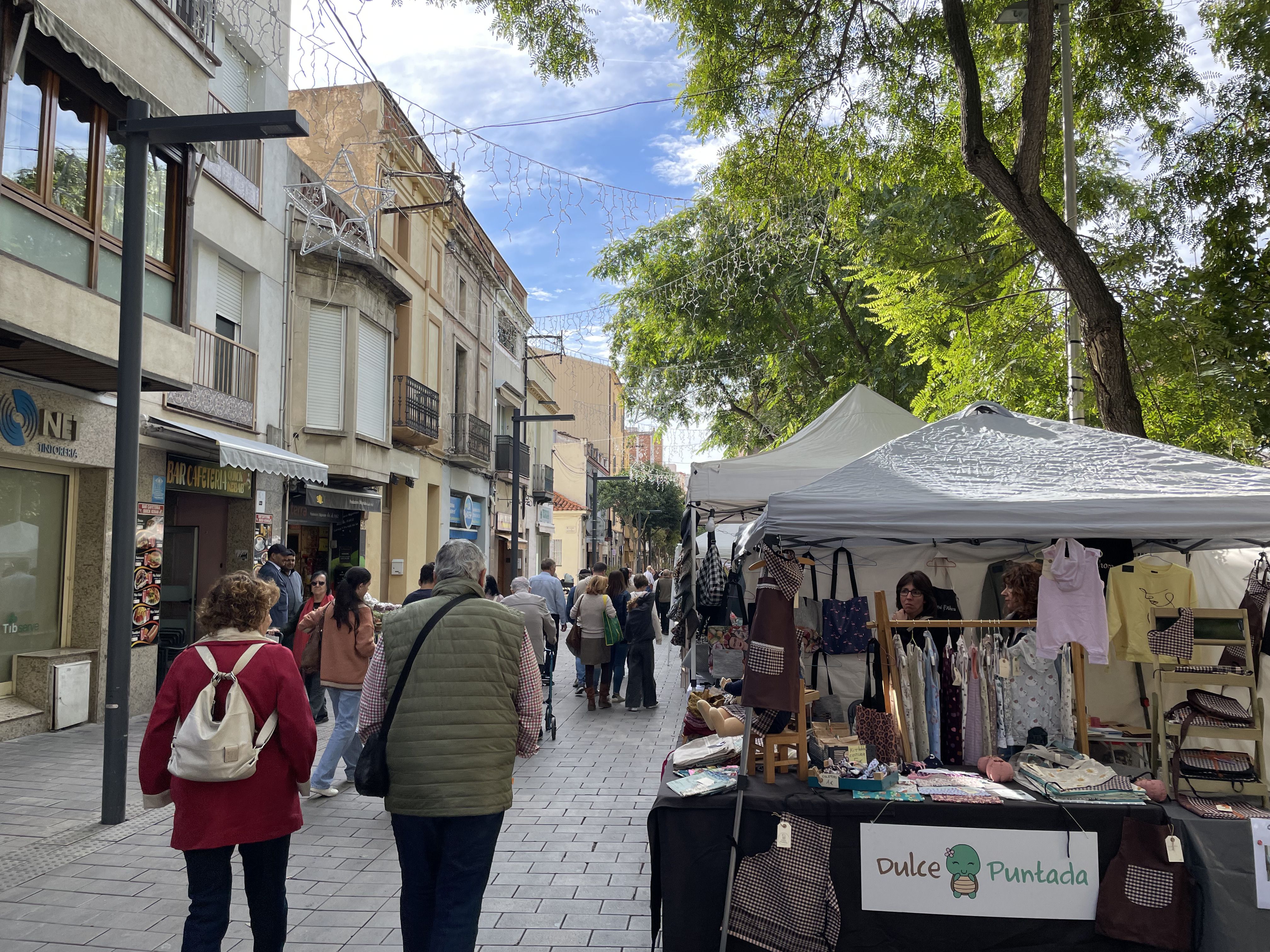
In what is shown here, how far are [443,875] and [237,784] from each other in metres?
0.89

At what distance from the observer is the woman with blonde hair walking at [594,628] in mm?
11805

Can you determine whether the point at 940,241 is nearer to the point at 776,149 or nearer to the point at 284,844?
the point at 776,149

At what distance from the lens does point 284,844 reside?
3.85 metres

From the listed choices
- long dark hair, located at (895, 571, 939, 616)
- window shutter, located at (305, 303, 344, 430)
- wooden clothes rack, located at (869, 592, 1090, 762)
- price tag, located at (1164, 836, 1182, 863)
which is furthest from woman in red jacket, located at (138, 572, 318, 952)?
window shutter, located at (305, 303, 344, 430)

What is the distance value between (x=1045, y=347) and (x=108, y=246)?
1005 centimetres

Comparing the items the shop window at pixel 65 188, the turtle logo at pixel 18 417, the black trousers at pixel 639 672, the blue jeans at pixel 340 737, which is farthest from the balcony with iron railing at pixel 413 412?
the blue jeans at pixel 340 737

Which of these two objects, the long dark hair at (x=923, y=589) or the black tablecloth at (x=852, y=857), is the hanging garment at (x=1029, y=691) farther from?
the long dark hair at (x=923, y=589)

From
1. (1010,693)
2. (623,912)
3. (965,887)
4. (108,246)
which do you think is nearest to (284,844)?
(623,912)

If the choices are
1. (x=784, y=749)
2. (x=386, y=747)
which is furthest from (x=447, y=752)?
(x=784, y=749)

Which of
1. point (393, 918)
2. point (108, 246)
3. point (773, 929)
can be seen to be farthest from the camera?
point (108, 246)

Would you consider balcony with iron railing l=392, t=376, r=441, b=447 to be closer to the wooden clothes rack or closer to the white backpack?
the wooden clothes rack

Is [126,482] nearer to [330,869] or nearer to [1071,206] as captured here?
[330,869]

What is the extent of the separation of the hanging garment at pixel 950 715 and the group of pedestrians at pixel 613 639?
6563mm

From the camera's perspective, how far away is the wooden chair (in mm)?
4855
